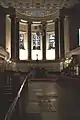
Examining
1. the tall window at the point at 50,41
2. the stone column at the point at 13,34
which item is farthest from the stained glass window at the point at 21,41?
the tall window at the point at 50,41

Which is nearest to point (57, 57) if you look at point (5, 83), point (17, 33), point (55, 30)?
point (55, 30)

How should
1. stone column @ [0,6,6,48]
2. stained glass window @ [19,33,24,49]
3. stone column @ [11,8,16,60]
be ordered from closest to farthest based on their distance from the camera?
stone column @ [0,6,6,48] → stone column @ [11,8,16,60] → stained glass window @ [19,33,24,49]

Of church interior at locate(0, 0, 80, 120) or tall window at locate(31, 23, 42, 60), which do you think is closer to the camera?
church interior at locate(0, 0, 80, 120)

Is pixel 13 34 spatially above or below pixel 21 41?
above

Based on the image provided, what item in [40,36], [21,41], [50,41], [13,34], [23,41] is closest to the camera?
[13,34]

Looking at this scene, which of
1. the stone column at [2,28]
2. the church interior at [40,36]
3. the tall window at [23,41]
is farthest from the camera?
the tall window at [23,41]

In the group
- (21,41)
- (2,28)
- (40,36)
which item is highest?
(2,28)

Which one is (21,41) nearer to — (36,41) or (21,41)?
(21,41)

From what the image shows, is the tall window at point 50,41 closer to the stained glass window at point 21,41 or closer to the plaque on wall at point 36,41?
the plaque on wall at point 36,41

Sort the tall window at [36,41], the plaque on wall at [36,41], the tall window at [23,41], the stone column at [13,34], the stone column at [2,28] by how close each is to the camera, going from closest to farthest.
A: the stone column at [2,28]
the stone column at [13,34]
the tall window at [23,41]
the tall window at [36,41]
the plaque on wall at [36,41]

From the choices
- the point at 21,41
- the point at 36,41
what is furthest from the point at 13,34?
the point at 36,41

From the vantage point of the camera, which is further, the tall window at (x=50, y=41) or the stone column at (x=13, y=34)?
the tall window at (x=50, y=41)

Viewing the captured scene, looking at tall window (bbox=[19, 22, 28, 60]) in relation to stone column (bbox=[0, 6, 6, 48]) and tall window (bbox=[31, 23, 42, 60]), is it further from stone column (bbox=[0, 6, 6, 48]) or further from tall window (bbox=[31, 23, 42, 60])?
stone column (bbox=[0, 6, 6, 48])

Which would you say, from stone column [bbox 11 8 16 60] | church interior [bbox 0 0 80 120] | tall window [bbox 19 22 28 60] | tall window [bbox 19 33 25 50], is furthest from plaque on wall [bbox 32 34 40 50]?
stone column [bbox 11 8 16 60]
